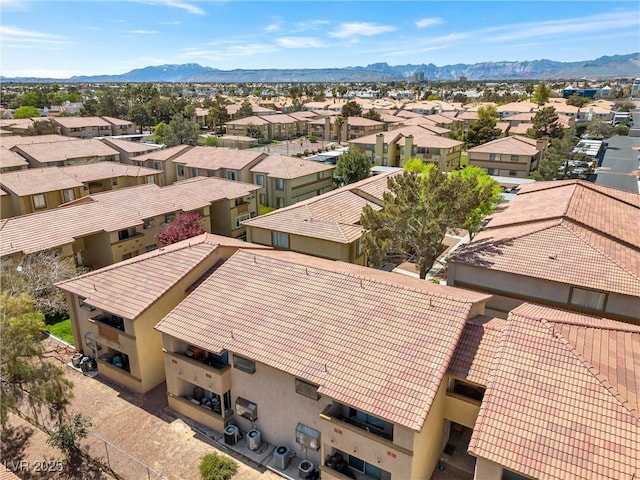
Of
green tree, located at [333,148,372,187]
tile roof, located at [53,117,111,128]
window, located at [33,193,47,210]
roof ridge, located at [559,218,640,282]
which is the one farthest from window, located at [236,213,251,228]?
tile roof, located at [53,117,111,128]

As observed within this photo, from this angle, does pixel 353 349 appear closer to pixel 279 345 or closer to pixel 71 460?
pixel 279 345

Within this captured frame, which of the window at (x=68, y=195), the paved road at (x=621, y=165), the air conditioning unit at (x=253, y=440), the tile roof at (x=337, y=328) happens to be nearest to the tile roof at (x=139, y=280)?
the tile roof at (x=337, y=328)

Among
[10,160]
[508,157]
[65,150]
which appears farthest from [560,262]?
[65,150]

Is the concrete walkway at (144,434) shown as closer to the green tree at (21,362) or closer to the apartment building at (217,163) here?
the green tree at (21,362)

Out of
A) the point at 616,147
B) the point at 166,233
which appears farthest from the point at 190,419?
the point at 616,147

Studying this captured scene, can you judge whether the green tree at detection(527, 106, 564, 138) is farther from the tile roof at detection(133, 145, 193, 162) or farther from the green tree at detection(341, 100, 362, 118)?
the tile roof at detection(133, 145, 193, 162)
